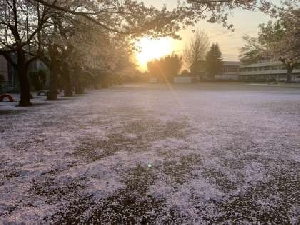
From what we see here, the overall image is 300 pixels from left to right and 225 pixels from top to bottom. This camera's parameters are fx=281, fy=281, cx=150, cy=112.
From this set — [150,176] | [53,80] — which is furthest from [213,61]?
[150,176]

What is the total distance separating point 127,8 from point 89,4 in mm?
3423

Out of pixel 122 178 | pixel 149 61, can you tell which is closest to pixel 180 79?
pixel 149 61

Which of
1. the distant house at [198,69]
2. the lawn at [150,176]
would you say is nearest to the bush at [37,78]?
the lawn at [150,176]

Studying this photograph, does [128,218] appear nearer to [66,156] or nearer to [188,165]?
[188,165]

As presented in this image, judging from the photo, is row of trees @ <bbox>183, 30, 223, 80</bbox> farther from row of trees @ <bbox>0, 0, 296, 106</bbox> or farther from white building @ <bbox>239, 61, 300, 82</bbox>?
row of trees @ <bbox>0, 0, 296, 106</bbox>

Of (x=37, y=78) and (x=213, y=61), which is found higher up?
(x=213, y=61)

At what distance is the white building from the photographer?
90.5m

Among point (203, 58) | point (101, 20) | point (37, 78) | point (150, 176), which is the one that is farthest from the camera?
point (203, 58)

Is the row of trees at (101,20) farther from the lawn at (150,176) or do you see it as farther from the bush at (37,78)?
the bush at (37,78)

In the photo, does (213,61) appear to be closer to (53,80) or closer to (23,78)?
(53,80)

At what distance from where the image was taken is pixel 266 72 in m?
102

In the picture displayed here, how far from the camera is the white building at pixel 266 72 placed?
90481 millimetres

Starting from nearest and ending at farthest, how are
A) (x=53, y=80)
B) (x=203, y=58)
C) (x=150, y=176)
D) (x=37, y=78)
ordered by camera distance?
(x=150, y=176), (x=53, y=80), (x=37, y=78), (x=203, y=58)

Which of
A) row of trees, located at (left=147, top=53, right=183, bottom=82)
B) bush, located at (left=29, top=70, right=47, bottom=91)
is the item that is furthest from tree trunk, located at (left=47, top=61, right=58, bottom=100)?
row of trees, located at (left=147, top=53, right=183, bottom=82)
